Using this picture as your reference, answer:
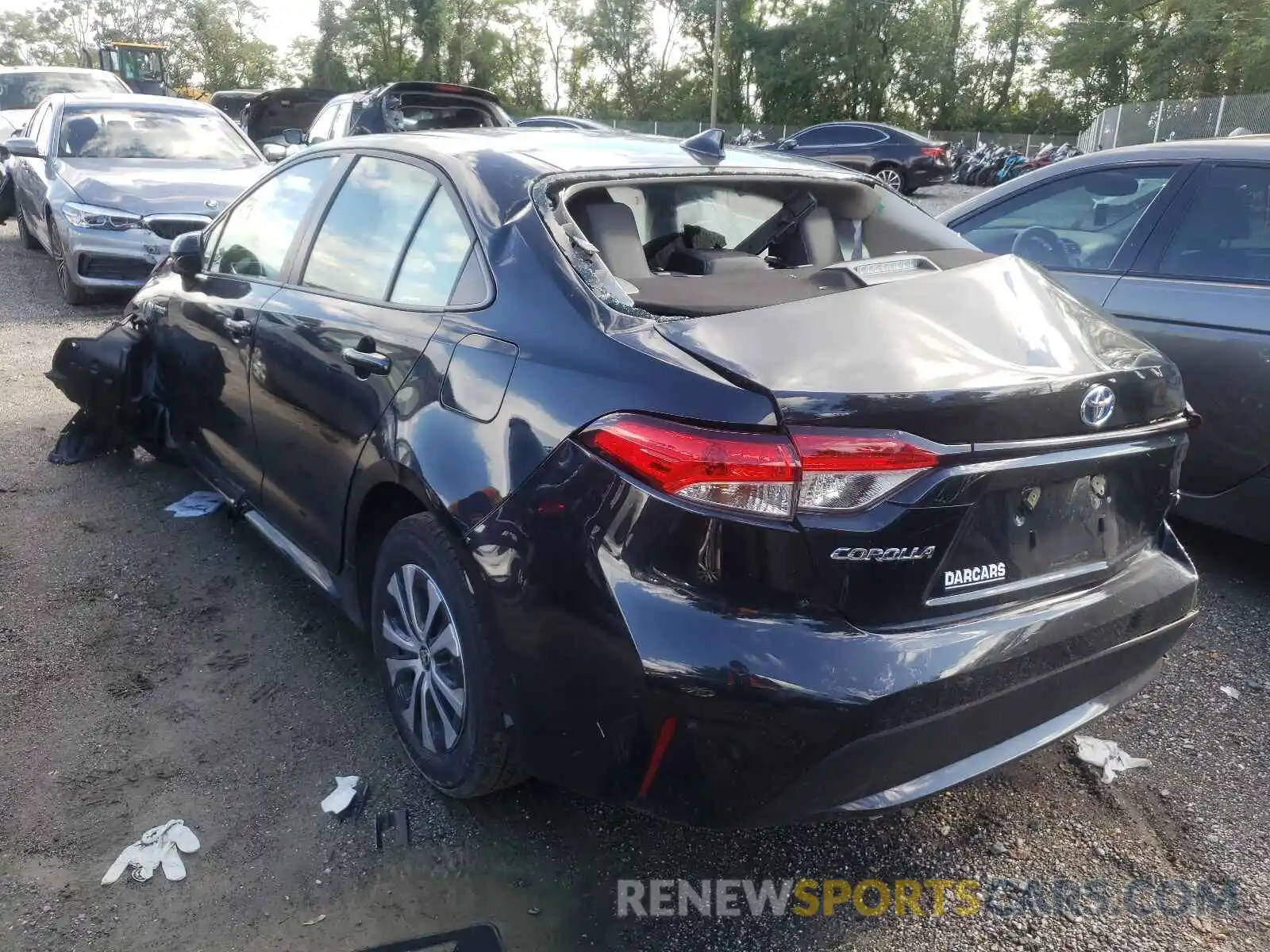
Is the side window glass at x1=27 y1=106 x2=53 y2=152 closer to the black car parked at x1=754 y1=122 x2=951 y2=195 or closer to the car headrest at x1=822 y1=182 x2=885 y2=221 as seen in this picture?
the car headrest at x1=822 y1=182 x2=885 y2=221

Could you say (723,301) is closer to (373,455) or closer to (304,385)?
(373,455)

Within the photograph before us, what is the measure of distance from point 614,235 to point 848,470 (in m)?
1.01

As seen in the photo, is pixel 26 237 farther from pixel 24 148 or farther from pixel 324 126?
pixel 324 126

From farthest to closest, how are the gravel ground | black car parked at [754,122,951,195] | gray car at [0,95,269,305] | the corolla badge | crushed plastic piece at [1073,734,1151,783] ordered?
black car parked at [754,122,951,195] → gray car at [0,95,269,305] → crushed plastic piece at [1073,734,1151,783] → the gravel ground → the corolla badge

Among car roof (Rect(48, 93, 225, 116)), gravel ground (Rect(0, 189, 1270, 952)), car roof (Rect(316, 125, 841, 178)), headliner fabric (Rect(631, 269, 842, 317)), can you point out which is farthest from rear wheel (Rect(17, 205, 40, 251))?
headliner fabric (Rect(631, 269, 842, 317))

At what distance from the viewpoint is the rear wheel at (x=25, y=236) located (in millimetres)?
10859

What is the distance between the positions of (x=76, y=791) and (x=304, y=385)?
129 cm

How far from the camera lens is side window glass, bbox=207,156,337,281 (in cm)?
349

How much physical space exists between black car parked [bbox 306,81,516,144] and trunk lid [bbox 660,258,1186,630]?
937cm

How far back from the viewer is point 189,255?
4.05 m

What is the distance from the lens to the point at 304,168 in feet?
11.8

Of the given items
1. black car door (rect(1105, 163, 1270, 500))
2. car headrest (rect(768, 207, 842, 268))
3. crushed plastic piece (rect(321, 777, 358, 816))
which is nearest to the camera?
crushed plastic piece (rect(321, 777, 358, 816))

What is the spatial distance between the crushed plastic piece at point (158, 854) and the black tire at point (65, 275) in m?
7.05

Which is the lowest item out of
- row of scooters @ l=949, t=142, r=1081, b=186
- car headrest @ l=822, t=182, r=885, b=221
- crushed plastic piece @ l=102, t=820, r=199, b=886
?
row of scooters @ l=949, t=142, r=1081, b=186
